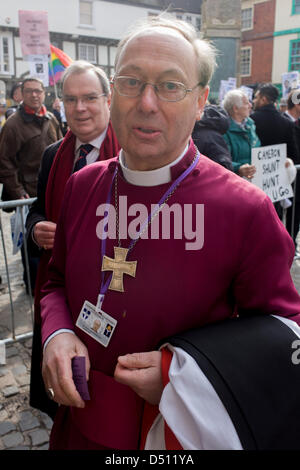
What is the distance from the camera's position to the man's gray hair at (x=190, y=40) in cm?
140

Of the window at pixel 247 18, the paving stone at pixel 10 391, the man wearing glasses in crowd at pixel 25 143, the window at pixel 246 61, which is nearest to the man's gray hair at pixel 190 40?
the paving stone at pixel 10 391

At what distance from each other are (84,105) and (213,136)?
152 cm

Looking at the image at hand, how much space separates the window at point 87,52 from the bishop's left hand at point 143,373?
3100 centimetres

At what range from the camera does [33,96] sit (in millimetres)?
5234

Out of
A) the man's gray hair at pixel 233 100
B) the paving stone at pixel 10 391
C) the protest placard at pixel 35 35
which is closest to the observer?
the paving stone at pixel 10 391

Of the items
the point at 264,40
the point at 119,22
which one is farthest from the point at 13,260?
the point at 264,40

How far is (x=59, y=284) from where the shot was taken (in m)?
1.71

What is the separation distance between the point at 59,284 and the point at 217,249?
2.33 ft

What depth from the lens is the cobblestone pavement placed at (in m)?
2.70

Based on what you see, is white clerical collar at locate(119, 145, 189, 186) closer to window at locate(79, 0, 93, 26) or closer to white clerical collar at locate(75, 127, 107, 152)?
white clerical collar at locate(75, 127, 107, 152)

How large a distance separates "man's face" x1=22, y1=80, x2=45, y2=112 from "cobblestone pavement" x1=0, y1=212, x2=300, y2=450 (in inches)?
90.5

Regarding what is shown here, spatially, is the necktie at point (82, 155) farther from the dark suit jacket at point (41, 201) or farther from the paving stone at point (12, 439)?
the paving stone at point (12, 439)

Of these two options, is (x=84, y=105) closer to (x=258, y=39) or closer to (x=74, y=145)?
(x=74, y=145)

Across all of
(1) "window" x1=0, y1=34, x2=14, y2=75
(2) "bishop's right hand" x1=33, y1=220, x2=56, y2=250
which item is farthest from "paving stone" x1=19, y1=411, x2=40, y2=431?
(1) "window" x1=0, y1=34, x2=14, y2=75
